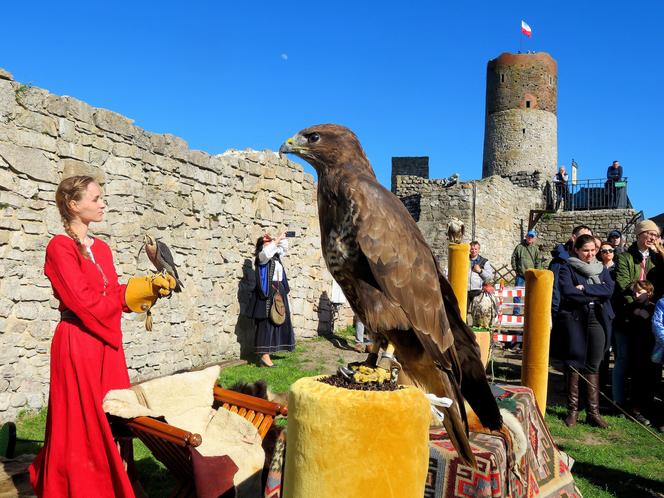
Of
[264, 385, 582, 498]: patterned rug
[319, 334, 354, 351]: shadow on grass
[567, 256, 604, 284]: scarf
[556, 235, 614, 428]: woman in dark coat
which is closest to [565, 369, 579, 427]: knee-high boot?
[556, 235, 614, 428]: woman in dark coat

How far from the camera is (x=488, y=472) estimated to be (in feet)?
9.20

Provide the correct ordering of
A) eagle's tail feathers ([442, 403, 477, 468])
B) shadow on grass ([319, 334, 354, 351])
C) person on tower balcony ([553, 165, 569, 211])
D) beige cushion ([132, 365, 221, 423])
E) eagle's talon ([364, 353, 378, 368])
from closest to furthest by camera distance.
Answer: eagle's talon ([364, 353, 378, 368]) < eagle's tail feathers ([442, 403, 477, 468]) < beige cushion ([132, 365, 221, 423]) < shadow on grass ([319, 334, 354, 351]) < person on tower balcony ([553, 165, 569, 211])

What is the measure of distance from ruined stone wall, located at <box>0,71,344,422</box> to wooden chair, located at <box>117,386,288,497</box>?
2.98 m

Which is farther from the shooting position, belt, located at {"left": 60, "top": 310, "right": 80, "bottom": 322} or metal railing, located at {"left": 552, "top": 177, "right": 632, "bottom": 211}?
metal railing, located at {"left": 552, "top": 177, "right": 632, "bottom": 211}

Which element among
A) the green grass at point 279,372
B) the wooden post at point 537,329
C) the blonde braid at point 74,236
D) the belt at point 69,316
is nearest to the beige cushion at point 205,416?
the belt at point 69,316

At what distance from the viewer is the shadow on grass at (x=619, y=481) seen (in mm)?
4328

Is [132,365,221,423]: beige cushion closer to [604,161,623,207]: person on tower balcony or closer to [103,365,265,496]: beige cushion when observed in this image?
[103,365,265,496]: beige cushion

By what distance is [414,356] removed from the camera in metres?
2.38

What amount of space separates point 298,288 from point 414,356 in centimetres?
788

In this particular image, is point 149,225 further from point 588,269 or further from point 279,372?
point 588,269

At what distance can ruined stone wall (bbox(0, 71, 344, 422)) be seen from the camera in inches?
210

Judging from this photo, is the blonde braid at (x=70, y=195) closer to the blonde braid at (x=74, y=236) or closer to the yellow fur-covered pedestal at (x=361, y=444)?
the blonde braid at (x=74, y=236)

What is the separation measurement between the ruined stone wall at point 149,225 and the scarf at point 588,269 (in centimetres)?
488

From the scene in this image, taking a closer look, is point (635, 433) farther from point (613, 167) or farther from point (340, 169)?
point (613, 167)
